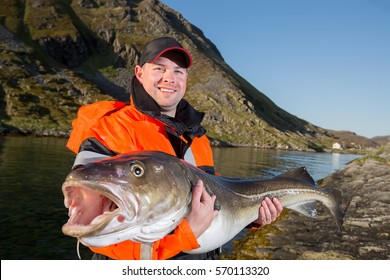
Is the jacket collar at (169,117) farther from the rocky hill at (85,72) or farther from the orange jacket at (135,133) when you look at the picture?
the rocky hill at (85,72)

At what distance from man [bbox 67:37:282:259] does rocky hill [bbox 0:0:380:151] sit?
7211 centimetres

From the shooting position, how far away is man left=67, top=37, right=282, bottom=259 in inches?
154

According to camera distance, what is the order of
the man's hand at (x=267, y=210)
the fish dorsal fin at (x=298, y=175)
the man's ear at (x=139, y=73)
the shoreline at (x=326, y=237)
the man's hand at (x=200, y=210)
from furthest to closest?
the shoreline at (x=326, y=237), the fish dorsal fin at (x=298, y=175), the man's hand at (x=267, y=210), the man's ear at (x=139, y=73), the man's hand at (x=200, y=210)

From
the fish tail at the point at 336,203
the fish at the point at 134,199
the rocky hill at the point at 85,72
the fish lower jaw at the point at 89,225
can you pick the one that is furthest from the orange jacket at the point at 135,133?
the rocky hill at the point at 85,72

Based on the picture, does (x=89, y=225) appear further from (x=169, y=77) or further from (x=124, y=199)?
(x=169, y=77)

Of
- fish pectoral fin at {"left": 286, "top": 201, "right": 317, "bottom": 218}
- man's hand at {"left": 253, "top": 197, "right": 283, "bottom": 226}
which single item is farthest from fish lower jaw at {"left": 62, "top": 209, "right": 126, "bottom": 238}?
fish pectoral fin at {"left": 286, "top": 201, "right": 317, "bottom": 218}

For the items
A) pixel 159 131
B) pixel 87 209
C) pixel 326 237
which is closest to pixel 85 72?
pixel 326 237

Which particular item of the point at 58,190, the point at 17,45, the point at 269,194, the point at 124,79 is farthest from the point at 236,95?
the point at 269,194

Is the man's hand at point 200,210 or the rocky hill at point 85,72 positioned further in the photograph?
the rocky hill at point 85,72

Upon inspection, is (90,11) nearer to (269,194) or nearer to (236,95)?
(236,95)

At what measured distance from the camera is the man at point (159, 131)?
3.90 meters

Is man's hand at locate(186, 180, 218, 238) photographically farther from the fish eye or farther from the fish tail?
the fish tail

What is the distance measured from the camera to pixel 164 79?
486 centimetres
